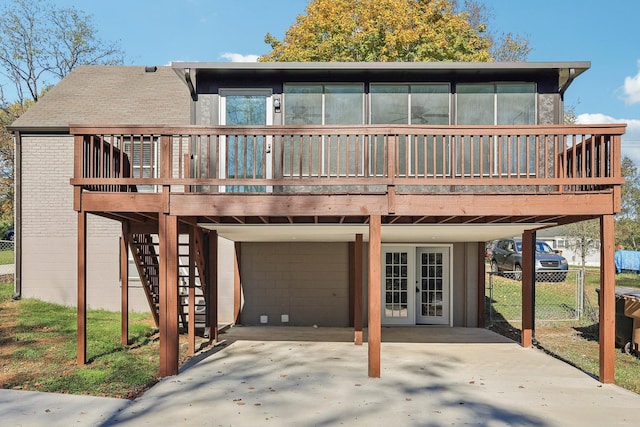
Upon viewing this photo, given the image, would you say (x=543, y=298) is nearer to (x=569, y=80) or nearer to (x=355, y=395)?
(x=569, y=80)

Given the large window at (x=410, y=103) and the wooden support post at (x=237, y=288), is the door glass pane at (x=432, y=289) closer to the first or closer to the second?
the large window at (x=410, y=103)

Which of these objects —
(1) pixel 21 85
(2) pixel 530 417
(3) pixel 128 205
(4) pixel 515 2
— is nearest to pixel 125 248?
(3) pixel 128 205

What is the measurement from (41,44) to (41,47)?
133 mm

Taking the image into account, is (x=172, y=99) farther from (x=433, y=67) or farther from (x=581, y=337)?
(x=581, y=337)

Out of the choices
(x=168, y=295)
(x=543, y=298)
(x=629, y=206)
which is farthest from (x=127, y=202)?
(x=629, y=206)

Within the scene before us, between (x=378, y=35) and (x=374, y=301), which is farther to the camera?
(x=378, y=35)

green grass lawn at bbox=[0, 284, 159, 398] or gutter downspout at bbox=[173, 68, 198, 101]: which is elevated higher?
gutter downspout at bbox=[173, 68, 198, 101]

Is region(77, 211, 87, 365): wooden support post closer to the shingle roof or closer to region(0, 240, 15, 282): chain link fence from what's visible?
the shingle roof

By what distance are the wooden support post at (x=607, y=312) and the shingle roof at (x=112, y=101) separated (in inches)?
373

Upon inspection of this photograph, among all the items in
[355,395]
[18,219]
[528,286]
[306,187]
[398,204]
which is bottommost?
[355,395]

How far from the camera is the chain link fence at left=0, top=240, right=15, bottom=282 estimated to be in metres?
13.8

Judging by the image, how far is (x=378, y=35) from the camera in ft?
60.4

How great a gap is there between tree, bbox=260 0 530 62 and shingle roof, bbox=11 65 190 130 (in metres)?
6.69

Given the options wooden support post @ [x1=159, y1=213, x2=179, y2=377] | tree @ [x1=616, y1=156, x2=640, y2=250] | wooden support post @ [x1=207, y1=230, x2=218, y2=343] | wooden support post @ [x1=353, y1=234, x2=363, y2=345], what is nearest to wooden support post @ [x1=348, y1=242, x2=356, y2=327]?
wooden support post @ [x1=353, y1=234, x2=363, y2=345]
